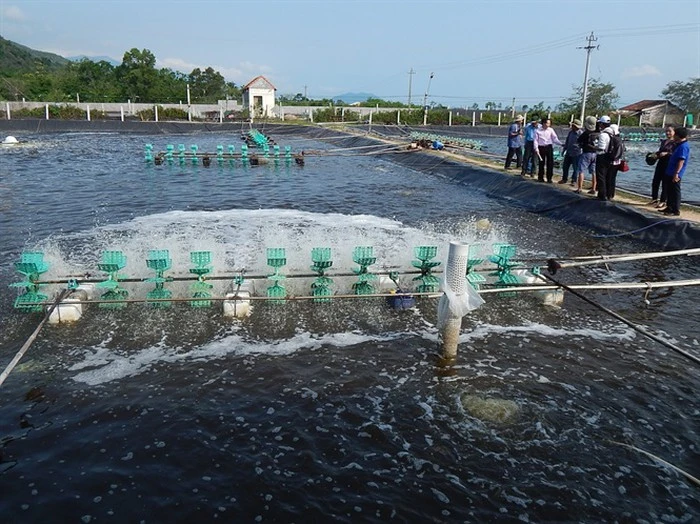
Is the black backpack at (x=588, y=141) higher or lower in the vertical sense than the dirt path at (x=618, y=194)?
higher

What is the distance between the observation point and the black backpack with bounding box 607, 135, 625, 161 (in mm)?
11844

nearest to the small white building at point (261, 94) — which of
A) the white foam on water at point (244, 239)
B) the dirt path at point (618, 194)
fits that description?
the dirt path at point (618, 194)

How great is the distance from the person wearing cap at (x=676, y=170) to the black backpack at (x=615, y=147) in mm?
1193

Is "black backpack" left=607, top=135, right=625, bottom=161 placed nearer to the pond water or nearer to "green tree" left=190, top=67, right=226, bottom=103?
the pond water

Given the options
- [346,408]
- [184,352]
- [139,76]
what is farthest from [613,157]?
[139,76]

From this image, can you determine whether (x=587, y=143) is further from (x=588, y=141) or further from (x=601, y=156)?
(x=601, y=156)

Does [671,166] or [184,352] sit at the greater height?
[671,166]

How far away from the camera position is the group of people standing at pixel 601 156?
10.8 m

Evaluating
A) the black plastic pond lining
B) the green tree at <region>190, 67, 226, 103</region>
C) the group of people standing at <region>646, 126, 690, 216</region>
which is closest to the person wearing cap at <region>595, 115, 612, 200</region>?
the black plastic pond lining

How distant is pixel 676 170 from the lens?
34.5ft

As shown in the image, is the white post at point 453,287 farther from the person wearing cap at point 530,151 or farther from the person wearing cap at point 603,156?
the person wearing cap at point 530,151

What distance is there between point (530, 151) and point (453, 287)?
39.4 ft

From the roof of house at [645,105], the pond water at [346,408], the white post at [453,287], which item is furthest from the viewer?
the roof of house at [645,105]

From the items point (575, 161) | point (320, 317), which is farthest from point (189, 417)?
point (575, 161)
